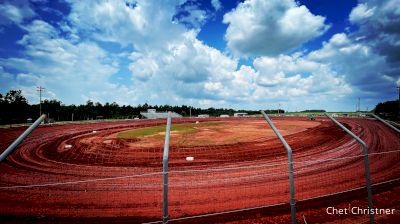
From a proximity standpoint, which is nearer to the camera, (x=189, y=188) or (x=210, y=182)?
(x=189, y=188)

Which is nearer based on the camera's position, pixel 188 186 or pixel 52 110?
pixel 188 186

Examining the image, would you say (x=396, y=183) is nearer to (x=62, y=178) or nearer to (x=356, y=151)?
(x=356, y=151)

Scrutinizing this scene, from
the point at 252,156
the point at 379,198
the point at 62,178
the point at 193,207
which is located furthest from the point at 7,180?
the point at 379,198

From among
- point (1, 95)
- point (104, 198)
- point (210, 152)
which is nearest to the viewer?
point (104, 198)

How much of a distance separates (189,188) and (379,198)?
22.1 ft

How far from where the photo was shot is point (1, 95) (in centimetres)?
7650

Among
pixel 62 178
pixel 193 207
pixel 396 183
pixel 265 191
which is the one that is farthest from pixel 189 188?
pixel 396 183

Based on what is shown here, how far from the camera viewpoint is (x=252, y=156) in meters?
16.9

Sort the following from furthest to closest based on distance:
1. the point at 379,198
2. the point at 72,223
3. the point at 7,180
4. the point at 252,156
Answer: the point at 252,156
the point at 7,180
the point at 379,198
the point at 72,223

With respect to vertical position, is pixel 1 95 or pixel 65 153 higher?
pixel 1 95

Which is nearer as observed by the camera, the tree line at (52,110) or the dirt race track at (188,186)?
the dirt race track at (188,186)

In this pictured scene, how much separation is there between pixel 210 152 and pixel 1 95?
8494 centimetres

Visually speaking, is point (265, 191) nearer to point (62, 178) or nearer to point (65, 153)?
point (62, 178)

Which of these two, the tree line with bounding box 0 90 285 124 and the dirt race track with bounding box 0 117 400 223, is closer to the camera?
the dirt race track with bounding box 0 117 400 223
